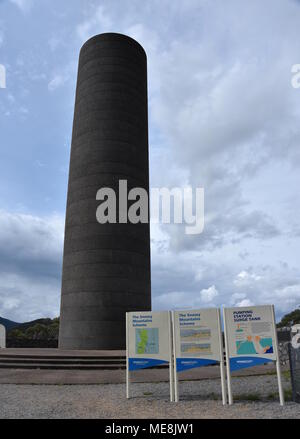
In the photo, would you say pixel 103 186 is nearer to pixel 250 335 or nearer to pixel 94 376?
pixel 94 376

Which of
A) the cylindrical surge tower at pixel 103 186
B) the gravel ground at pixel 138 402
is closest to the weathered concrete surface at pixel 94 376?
the gravel ground at pixel 138 402

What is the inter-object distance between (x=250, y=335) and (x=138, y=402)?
335 cm

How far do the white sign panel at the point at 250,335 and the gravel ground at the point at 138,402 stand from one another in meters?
1.03

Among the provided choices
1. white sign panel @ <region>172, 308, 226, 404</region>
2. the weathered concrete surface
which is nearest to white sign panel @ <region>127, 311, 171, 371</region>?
white sign panel @ <region>172, 308, 226, 404</region>

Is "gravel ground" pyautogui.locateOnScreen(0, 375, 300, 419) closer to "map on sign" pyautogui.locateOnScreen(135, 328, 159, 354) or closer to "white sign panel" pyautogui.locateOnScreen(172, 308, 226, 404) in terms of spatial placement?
"white sign panel" pyautogui.locateOnScreen(172, 308, 226, 404)

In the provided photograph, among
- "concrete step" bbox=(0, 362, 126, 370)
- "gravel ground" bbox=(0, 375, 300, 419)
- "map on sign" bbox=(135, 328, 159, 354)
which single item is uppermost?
"map on sign" bbox=(135, 328, 159, 354)

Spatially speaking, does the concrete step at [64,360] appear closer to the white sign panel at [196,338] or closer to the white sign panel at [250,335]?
the white sign panel at [196,338]

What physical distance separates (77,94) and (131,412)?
77.3ft

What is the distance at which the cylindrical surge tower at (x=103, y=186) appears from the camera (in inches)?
864

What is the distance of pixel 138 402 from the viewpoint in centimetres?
938

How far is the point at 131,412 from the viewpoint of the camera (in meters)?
8.17

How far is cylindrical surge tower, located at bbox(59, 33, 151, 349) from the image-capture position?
21953mm

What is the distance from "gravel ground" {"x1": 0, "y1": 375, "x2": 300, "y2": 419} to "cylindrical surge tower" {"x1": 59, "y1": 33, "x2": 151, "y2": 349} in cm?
981

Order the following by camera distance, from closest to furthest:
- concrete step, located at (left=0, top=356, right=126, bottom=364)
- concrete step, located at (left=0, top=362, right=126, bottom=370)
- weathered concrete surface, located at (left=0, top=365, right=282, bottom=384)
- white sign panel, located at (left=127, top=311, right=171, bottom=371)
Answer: white sign panel, located at (left=127, top=311, right=171, bottom=371) → weathered concrete surface, located at (left=0, top=365, right=282, bottom=384) → concrete step, located at (left=0, top=362, right=126, bottom=370) → concrete step, located at (left=0, top=356, right=126, bottom=364)
